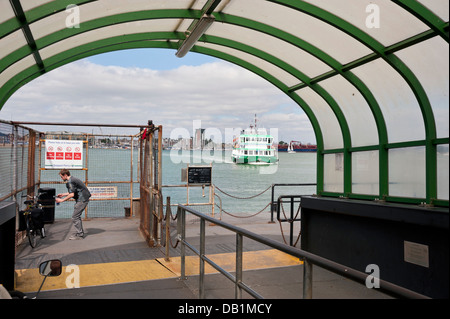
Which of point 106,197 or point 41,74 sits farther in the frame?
point 106,197

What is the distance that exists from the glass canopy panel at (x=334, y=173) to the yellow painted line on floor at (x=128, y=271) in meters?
1.61

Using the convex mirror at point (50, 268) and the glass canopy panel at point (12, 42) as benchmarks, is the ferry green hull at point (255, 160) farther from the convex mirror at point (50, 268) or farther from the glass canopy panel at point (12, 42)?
the convex mirror at point (50, 268)

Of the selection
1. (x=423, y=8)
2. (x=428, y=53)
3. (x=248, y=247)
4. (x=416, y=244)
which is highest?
(x=423, y=8)

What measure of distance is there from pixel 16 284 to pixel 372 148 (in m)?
6.02

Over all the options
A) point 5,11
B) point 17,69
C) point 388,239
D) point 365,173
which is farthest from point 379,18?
point 17,69

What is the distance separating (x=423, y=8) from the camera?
4562 millimetres

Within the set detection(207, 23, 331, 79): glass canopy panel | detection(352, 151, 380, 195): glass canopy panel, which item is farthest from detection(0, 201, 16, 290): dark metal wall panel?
detection(352, 151, 380, 195): glass canopy panel

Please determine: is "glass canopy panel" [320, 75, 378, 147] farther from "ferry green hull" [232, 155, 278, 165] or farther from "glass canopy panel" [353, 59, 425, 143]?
"ferry green hull" [232, 155, 278, 165]

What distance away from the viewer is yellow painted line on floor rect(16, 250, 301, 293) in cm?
586

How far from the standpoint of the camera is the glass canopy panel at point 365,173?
6.49 metres

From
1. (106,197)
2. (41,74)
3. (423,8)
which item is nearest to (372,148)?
(423,8)

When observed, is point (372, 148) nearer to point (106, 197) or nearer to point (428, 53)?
point (428, 53)

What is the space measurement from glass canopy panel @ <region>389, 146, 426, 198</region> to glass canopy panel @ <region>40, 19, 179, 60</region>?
4.59 meters
